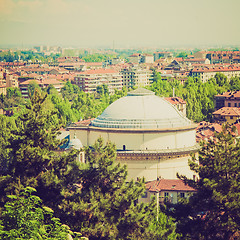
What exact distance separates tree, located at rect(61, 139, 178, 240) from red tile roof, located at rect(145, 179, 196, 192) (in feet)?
28.3

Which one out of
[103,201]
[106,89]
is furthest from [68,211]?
[106,89]

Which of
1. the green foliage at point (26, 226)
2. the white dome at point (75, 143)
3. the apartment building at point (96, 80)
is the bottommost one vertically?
the apartment building at point (96, 80)

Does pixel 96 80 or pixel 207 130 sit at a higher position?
pixel 207 130

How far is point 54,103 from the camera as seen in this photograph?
4023 inches

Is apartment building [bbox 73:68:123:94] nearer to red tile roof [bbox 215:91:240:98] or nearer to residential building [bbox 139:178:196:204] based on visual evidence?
red tile roof [bbox 215:91:240:98]

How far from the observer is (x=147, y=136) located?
50438mm

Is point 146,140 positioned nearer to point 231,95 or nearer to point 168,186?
Result: point 168,186

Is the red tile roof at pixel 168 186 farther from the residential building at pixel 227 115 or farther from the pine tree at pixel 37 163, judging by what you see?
the residential building at pixel 227 115

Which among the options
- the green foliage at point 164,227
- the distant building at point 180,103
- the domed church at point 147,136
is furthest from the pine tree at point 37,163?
the distant building at point 180,103

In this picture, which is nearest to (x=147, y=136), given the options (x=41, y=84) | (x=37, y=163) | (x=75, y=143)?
(x=75, y=143)

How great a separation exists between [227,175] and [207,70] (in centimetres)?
13635

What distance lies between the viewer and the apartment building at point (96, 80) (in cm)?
16938

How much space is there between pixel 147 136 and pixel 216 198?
1691 cm

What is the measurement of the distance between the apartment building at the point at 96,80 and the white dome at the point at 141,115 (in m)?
114
